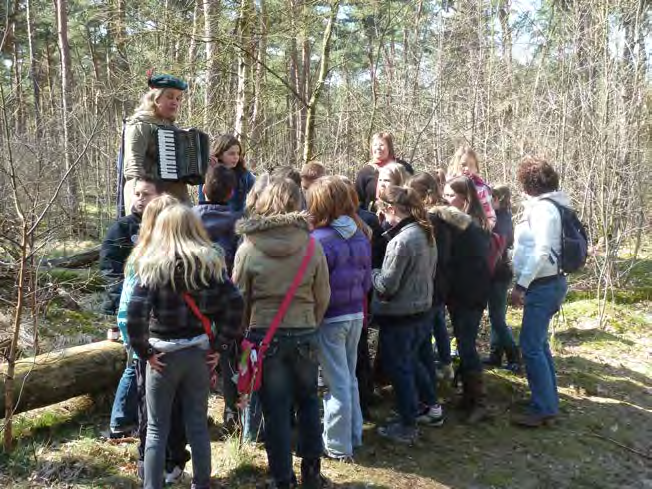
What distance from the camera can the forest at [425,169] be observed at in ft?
12.6

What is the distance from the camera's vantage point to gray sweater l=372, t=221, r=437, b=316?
3.95m

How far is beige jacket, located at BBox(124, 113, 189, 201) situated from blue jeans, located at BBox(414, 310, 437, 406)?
7.58ft

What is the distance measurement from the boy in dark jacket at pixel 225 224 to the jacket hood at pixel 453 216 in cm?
146

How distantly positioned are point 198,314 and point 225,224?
1.09 metres

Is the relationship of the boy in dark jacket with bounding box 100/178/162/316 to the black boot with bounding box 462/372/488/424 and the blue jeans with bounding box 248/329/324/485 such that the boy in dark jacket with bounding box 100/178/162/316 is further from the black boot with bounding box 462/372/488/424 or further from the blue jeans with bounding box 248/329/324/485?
the black boot with bounding box 462/372/488/424

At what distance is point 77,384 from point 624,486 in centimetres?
391

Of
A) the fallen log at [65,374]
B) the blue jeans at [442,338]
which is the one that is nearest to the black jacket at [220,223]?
the fallen log at [65,374]

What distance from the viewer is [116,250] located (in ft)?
Answer: 12.4

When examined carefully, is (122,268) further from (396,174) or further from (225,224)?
(396,174)

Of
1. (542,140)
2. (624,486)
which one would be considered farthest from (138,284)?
(542,140)

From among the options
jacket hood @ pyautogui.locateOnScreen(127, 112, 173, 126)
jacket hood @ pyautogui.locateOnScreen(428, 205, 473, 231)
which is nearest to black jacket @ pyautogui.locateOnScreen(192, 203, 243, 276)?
jacket hood @ pyautogui.locateOnScreen(127, 112, 173, 126)

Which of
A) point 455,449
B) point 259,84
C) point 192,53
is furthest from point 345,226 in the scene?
point 192,53

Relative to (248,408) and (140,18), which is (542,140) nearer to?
(140,18)

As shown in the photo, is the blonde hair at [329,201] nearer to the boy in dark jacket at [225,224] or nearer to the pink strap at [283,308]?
the pink strap at [283,308]
